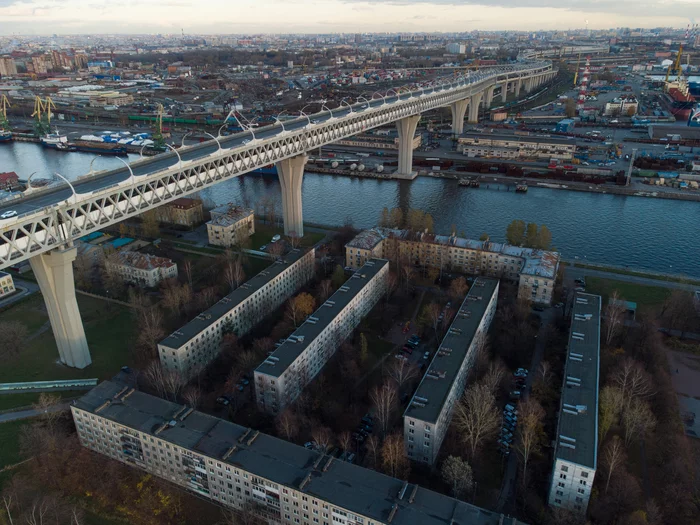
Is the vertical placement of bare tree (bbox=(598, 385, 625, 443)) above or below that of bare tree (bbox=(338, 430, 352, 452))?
above

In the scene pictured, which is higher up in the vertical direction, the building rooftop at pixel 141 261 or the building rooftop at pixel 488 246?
the building rooftop at pixel 488 246

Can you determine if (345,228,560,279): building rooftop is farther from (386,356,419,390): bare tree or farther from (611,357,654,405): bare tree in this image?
(386,356,419,390): bare tree

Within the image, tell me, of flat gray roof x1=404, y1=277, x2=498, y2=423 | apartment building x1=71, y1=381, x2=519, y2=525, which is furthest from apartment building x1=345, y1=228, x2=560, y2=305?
apartment building x1=71, y1=381, x2=519, y2=525

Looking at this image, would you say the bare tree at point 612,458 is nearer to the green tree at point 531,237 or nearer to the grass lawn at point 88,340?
the green tree at point 531,237

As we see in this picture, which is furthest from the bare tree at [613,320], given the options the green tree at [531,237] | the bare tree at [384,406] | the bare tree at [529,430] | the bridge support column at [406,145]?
the bridge support column at [406,145]

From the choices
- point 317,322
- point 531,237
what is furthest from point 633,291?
point 317,322

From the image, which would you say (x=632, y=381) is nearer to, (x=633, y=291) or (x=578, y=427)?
(x=578, y=427)

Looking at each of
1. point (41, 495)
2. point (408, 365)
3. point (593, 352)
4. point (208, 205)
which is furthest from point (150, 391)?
point (208, 205)
